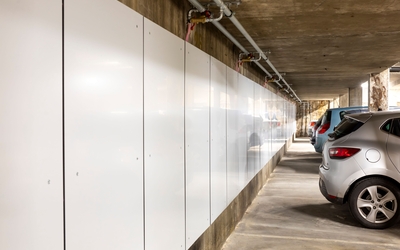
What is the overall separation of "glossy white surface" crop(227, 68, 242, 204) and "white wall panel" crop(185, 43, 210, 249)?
1045 mm

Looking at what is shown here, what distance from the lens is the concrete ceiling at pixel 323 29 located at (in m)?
4.18

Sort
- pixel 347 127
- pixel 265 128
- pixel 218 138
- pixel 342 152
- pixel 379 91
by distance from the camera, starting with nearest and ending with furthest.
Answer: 1. pixel 218 138
2. pixel 342 152
3. pixel 347 127
4. pixel 265 128
5. pixel 379 91

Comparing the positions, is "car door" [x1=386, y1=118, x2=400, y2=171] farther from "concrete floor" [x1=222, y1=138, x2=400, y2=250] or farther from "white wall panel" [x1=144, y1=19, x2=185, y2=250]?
"white wall panel" [x1=144, y1=19, x2=185, y2=250]

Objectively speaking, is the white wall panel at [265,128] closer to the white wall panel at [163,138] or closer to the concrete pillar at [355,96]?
the white wall panel at [163,138]

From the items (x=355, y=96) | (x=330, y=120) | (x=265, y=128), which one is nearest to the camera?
(x=265, y=128)

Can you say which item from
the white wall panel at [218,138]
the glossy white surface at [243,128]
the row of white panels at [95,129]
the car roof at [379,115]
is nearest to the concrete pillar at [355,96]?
the car roof at [379,115]

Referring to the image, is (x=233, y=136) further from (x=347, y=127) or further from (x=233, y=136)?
(x=347, y=127)

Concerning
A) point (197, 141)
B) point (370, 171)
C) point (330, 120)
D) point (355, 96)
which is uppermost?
point (355, 96)

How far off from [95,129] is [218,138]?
107 inches

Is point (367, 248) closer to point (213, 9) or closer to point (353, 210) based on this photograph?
point (353, 210)

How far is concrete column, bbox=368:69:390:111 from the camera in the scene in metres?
10.5

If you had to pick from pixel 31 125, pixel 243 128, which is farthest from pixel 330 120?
pixel 31 125

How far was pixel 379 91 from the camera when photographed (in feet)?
34.8

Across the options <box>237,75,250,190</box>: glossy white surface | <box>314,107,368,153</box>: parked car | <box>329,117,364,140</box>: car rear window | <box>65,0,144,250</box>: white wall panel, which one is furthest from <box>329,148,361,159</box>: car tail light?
<box>314,107,368,153</box>: parked car
